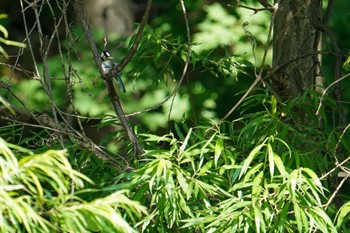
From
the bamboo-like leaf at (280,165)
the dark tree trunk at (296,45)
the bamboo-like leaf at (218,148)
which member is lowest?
the bamboo-like leaf at (218,148)

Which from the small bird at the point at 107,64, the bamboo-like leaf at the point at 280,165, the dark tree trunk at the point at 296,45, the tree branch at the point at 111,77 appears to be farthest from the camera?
the dark tree trunk at the point at 296,45

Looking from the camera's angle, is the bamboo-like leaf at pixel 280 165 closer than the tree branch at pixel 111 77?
Yes

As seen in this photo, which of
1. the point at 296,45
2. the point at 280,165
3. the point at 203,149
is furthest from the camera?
the point at 296,45

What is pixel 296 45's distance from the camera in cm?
352

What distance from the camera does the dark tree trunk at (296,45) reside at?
350 centimetres

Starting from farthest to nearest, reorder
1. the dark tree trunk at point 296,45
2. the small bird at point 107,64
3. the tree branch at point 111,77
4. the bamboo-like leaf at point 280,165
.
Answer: the dark tree trunk at point 296,45 < the small bird at point 107,64 < the tree branch at point 111,77 < the bamboo-like leaf at point 280,165

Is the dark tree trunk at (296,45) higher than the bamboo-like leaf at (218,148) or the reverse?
higher

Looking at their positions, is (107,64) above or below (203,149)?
above

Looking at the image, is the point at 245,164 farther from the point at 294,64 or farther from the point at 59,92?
the point at 59,92

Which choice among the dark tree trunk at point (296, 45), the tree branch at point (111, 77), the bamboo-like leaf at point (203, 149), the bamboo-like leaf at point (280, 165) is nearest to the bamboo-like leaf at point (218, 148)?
the bamboo-like leaf at point (203, 149)

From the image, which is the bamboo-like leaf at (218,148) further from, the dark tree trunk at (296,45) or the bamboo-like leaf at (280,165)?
the dark tree trunk at (296,45)

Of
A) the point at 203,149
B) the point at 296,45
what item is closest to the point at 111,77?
the point at 203,149

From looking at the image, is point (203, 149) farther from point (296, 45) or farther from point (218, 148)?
point (296, 45)

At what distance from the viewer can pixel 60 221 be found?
198 cm
